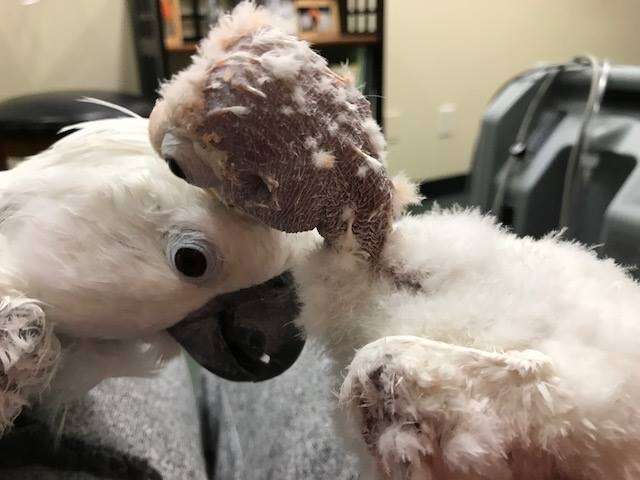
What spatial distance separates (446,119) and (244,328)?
6.91 ft

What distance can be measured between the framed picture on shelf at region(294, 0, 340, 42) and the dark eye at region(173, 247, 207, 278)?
1.66 metres

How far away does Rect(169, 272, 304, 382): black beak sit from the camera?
41 cm

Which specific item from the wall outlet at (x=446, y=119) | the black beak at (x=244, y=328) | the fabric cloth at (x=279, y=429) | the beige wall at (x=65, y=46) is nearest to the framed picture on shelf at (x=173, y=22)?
the beige wall at (x=65, y=46)

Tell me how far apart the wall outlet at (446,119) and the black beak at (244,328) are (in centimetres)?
207

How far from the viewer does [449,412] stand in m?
0.28

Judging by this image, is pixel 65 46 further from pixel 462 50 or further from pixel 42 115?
pixel 462 50

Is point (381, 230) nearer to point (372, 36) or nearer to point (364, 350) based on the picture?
point (364, 350)

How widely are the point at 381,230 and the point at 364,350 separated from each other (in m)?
0.08

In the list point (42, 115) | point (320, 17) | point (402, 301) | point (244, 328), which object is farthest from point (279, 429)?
point (320, 17)

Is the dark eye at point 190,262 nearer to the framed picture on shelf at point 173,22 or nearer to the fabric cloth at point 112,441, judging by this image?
the fabric cloth at point 112,441

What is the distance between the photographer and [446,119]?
7.80 feet

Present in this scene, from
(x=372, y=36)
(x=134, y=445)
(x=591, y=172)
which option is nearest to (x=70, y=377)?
(x=134, y=445)

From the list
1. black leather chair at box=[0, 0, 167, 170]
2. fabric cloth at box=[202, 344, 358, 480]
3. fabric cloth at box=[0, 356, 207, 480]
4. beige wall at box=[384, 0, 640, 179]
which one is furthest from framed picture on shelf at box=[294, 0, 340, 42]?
fabric cloth at box=[0, 356, 207, 480]

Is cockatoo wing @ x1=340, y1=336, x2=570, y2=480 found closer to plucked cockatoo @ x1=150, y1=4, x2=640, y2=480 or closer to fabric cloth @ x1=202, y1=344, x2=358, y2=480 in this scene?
plucked cockatoo @ x1=150, y1=4, x2=640, y2=480
